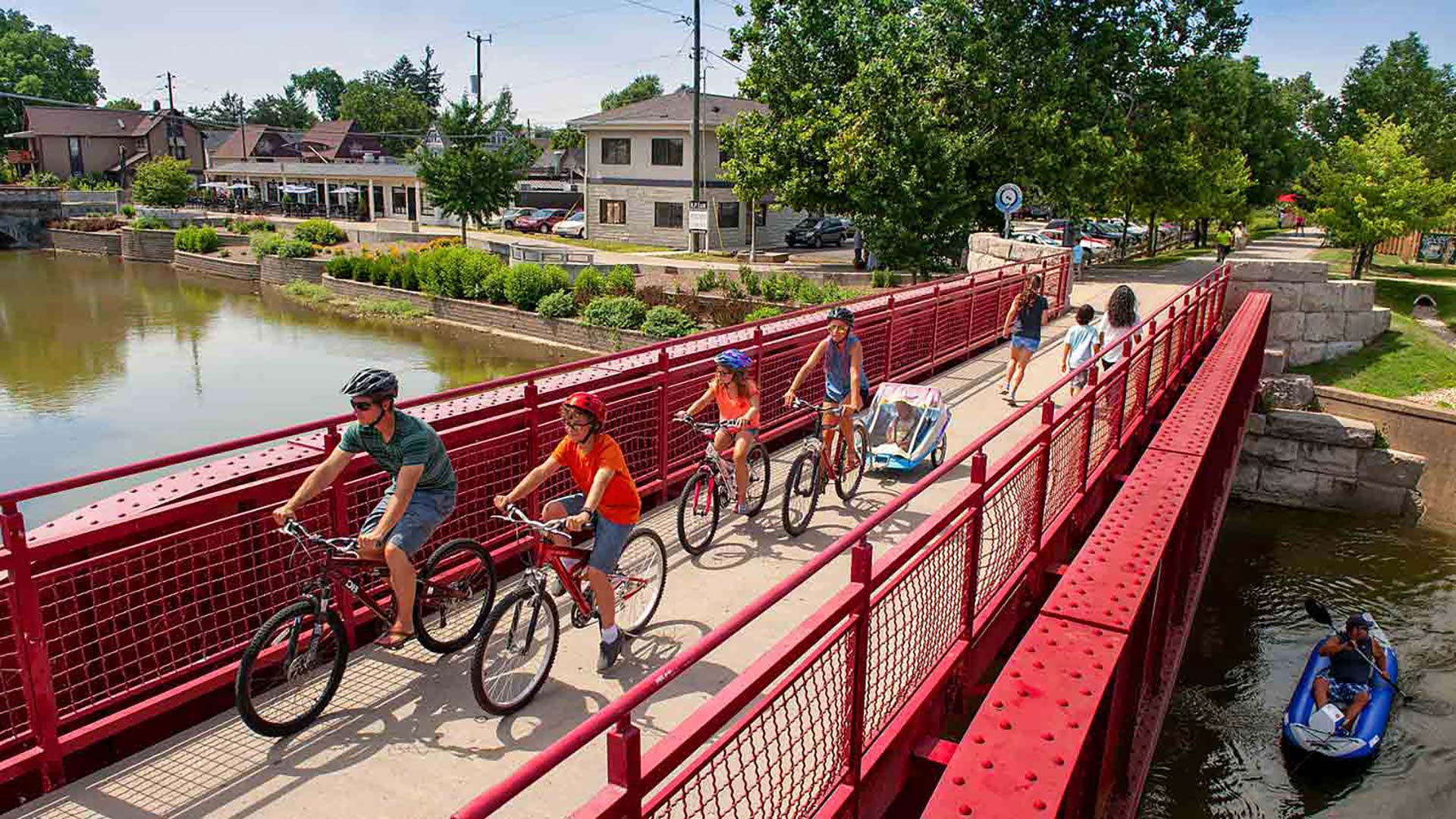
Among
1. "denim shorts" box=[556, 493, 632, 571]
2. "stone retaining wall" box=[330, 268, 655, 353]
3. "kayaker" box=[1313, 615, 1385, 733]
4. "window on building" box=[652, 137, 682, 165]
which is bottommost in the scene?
"kayaker" box=[1313, 615, 1385, 733]

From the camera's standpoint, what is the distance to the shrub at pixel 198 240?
5388 cm

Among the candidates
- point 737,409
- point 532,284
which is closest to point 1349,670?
point 737,409

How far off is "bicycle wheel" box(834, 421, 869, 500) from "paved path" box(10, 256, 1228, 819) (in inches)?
68.5

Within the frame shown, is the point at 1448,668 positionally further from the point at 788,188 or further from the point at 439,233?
the point at 439,233

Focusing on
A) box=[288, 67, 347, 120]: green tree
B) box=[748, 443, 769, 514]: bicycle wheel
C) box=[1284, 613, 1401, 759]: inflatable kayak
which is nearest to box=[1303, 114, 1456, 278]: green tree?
box=[1284, 613, 1401, 759]: inflatable kayak

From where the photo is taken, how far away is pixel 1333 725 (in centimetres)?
1163

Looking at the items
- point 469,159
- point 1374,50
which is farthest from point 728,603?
point 1374,50

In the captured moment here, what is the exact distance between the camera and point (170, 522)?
5391 millimetres

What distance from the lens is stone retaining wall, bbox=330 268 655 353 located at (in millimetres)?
30078

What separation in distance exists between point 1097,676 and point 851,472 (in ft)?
20.1

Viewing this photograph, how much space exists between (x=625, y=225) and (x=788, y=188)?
56.1 ft

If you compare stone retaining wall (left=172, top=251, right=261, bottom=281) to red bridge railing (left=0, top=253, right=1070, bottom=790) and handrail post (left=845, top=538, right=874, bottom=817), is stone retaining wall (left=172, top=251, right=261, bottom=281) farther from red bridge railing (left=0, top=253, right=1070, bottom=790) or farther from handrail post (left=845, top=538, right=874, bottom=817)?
handrail post (left=845, top=538, right=874, bottom=817)

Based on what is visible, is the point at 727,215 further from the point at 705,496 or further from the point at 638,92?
the point at 638,92

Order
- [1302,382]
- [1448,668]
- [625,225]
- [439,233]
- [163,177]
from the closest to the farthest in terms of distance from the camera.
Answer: [1448,668] < [1302,382] < [625,225] < [439,233] < [163,177]
